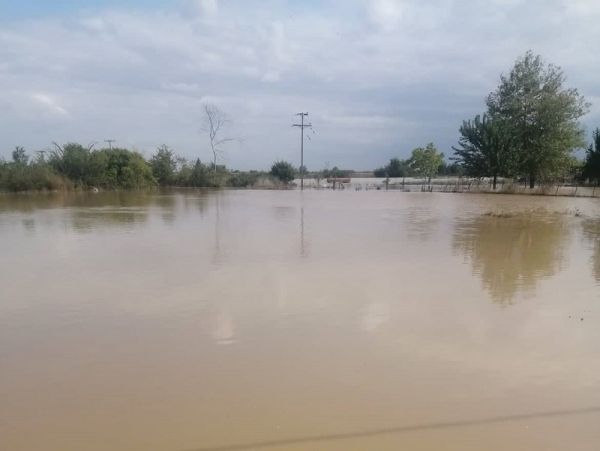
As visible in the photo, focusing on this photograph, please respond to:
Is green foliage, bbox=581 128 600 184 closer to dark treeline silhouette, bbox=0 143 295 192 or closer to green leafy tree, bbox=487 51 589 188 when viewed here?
green leafy tree, bbox=487 51 589 188

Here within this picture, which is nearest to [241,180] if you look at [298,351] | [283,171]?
[283,171]

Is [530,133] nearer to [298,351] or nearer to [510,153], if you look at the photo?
[510,153]

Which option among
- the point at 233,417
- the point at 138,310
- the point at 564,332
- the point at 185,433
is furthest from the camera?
the point at 138,310

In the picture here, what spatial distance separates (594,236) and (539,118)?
1092 inches

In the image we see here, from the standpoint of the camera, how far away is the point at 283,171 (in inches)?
2486

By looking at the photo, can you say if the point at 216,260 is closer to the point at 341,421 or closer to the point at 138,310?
the point at 138,310

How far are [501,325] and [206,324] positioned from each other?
11.1 feet

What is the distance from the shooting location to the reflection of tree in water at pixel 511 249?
24.6 ft

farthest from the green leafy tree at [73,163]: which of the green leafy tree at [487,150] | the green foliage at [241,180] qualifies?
the green leafy tree at [487,150]

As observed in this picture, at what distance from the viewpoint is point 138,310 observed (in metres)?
5.95

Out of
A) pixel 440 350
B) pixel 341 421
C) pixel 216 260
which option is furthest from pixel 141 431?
pixel 216 260

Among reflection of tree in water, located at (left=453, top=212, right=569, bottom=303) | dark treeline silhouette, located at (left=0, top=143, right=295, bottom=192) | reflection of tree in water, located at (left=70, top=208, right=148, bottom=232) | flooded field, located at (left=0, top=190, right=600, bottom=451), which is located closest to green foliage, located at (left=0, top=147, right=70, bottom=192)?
dark treeline silhouette, located at (left=0, top=143, right=295, bottom=192)

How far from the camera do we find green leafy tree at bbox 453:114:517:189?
37.9 m

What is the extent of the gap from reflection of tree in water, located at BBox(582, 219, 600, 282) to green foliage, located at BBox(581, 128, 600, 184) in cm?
2557
